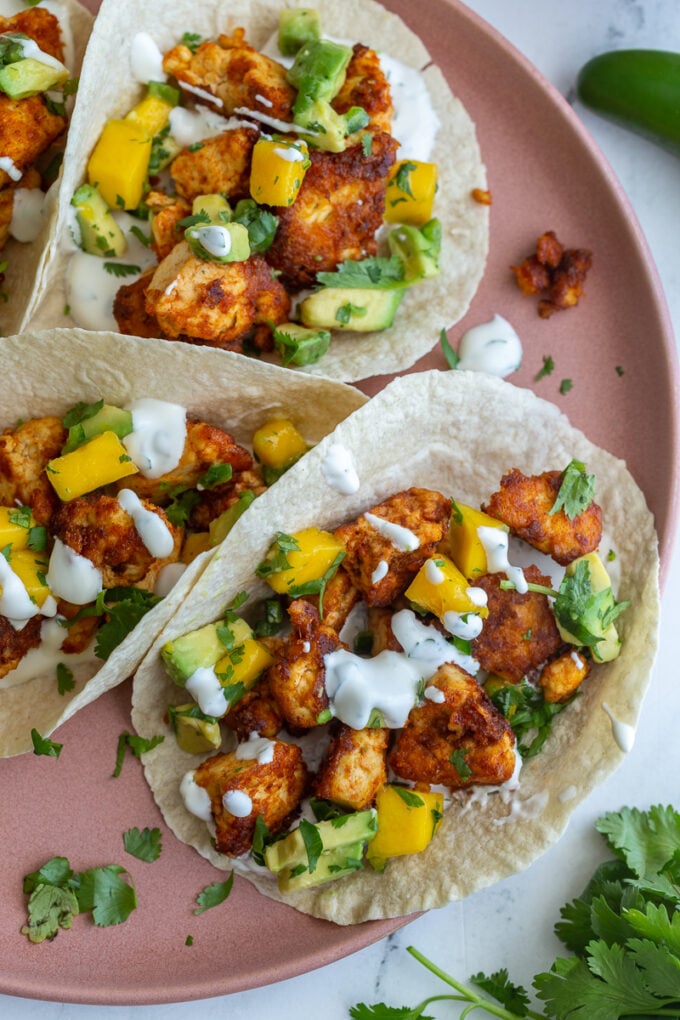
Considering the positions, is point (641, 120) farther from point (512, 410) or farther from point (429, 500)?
point (429, 500)

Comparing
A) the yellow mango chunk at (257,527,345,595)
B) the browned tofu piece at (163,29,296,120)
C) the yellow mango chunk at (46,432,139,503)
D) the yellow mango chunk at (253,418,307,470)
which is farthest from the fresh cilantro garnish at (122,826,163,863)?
the browned tofu piece at (163,29,296,120)

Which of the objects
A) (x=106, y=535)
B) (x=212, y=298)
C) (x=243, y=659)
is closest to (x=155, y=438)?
(x=106, y=535)

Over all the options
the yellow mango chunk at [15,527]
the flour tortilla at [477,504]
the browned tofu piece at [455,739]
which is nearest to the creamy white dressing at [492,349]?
the flour tortilla at [477,504]

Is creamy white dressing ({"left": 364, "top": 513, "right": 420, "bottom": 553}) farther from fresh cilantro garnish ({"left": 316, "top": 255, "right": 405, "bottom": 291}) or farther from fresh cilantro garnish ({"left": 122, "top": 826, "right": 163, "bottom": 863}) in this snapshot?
fresh cilantro garnish ({"left": 122, "top": 826, "right": 163, "bottom": 863})

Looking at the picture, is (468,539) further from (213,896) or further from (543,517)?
(213,896)

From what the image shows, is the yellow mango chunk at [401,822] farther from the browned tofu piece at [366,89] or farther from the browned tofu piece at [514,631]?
the browned tofu piece at [366,89]

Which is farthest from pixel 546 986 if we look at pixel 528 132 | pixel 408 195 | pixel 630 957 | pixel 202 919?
pixel 528 132
